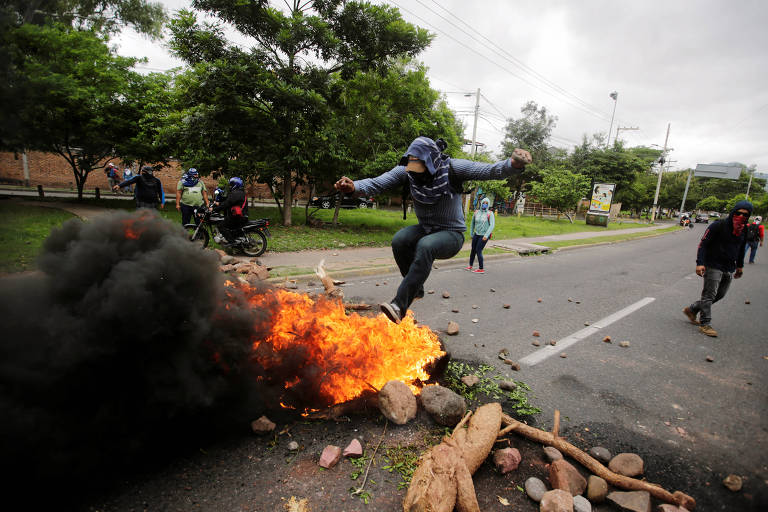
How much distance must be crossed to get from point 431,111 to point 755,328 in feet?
39.3

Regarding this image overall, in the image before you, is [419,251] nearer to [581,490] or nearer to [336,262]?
[581,490]

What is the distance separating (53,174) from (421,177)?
19350 millimetres

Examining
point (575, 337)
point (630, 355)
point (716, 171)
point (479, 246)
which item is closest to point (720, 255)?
point (630, 355)

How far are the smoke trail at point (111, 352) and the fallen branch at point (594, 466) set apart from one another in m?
1.79

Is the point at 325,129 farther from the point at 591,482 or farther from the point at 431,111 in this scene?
the point at 591,482

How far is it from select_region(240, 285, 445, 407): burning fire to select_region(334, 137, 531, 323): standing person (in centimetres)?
27

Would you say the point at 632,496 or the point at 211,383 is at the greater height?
the point at 211,383

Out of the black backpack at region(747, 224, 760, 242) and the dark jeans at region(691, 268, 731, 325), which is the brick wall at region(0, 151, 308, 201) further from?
the black backpack at region(747, 224, 760, 242)

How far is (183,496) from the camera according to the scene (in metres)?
1.83

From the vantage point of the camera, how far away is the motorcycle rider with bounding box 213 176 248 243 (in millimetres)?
8484

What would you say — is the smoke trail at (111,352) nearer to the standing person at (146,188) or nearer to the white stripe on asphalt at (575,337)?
the white stripe on asphalt at (575,337)

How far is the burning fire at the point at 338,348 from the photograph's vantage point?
8.40 ft

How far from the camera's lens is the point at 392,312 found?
10.6 feet

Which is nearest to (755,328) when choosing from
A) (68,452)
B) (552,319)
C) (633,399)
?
(552,319)
